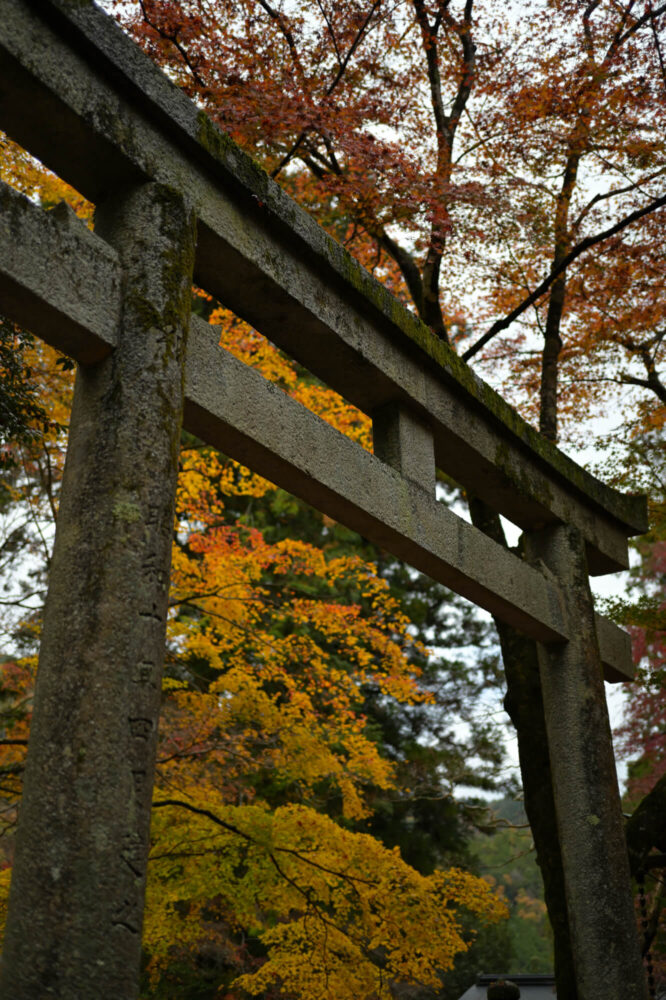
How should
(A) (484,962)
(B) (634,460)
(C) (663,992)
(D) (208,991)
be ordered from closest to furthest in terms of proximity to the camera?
1. (C) (663,992)
2. (B) (634,460)
3. (D) (208,991)
4. (A) (484,962)

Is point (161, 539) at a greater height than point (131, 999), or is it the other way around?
point (161, 539)

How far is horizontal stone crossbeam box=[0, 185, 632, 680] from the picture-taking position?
2.51 m

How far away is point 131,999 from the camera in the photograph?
2184 mm

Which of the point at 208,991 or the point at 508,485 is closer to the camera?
the point at 508,485

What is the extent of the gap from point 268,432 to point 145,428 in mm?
766

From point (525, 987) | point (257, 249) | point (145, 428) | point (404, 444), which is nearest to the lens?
point (145, 428)

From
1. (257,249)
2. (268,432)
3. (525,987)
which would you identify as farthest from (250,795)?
(257,249)

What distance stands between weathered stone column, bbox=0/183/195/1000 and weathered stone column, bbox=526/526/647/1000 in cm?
327

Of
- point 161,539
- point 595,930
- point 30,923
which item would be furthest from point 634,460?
point 30,923

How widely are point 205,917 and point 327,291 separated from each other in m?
10.6

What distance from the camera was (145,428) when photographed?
2.65 m

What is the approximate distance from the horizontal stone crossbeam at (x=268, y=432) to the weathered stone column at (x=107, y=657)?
16 cm

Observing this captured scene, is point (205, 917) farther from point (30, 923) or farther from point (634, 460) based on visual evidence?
point (30, 923)

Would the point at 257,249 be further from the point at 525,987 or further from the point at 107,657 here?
the point at 525,987
